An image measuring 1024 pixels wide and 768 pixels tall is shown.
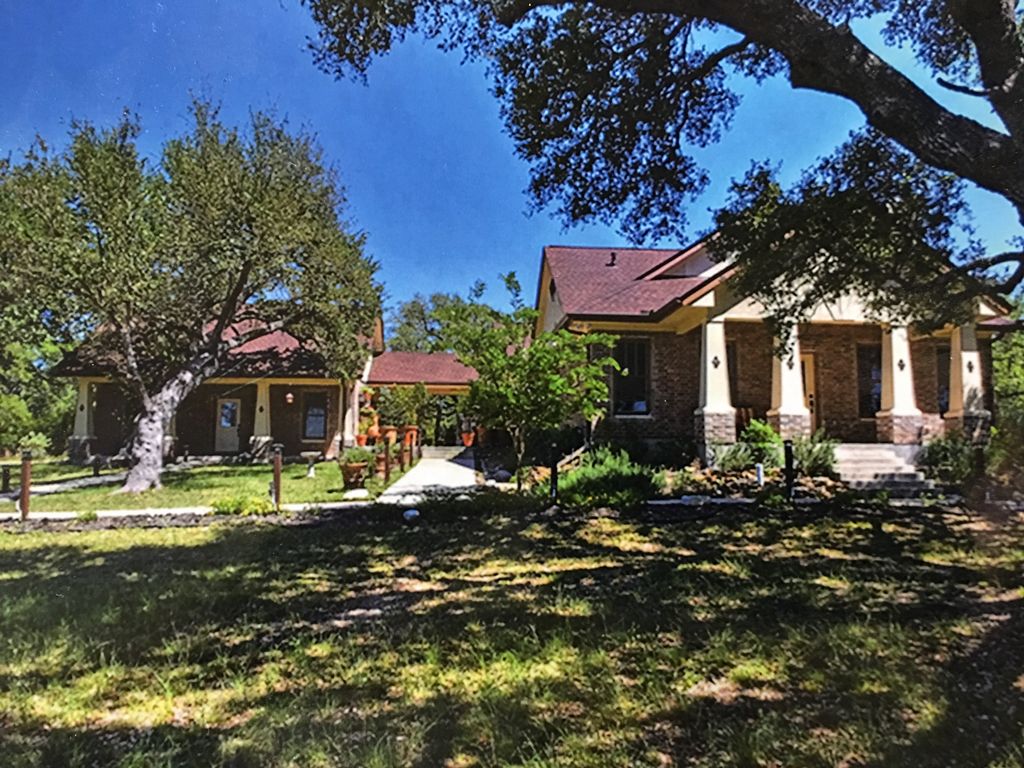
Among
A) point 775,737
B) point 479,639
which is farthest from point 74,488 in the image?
point 775,737

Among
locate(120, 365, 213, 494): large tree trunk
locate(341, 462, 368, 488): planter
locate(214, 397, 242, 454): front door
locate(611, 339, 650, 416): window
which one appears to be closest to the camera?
locate(341, 462, 368, 488): planter

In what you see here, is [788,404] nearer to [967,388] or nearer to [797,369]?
[797,369]

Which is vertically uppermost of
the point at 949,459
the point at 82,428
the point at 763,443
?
the point at 82,428

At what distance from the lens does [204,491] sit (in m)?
13.1

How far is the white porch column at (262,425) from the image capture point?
21031 millimetres

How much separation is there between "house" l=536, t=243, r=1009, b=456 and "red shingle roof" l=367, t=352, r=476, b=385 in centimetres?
1160

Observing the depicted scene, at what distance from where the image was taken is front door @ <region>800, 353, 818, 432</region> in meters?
15.8

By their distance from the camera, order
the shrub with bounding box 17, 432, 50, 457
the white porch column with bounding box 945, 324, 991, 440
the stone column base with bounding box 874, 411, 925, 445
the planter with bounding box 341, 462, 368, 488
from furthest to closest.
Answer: the shrub with bounding box 17, 432, 50, 457 → the white porch column with bounding box 945, 324, 991, 440 → the stone column base with bounding box 874, 411, 925, 445 → the planter with bounding box 341, 462, 368, 488

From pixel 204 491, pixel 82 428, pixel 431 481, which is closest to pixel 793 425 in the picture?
pixel 431 481

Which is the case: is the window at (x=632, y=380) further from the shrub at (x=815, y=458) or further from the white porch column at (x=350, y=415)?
the white porch column at (x=350, y=415)

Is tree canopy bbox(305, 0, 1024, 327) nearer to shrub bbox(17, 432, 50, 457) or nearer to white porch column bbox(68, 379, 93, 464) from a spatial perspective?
white porch column bbox(68, 379, 93, 464)

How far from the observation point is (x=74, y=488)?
1379cm

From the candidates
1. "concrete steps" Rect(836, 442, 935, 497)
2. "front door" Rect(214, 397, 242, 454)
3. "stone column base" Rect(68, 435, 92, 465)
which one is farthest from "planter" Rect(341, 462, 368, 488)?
Result: "stone column base" Rect(68, 435, 92, 465)

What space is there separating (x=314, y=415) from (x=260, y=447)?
2.11 m
